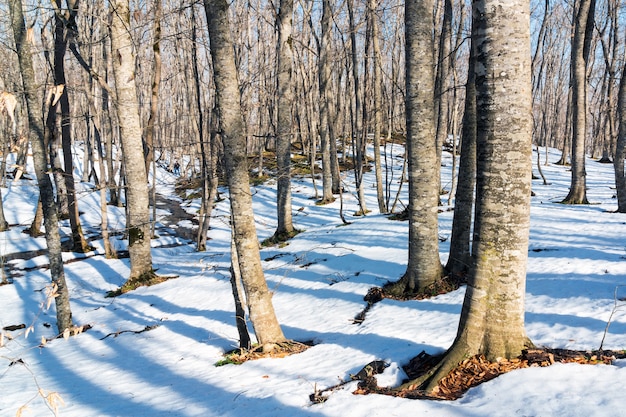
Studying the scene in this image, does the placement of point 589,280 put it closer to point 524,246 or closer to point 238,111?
point 524,246

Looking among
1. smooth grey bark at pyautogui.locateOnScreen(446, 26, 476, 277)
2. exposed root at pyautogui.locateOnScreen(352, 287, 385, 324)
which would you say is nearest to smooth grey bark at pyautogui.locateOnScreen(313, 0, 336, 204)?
smooth grey bark at pyautogui.locateOnScreen(446, 26, 476, 277)

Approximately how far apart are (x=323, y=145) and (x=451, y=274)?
14.0 m

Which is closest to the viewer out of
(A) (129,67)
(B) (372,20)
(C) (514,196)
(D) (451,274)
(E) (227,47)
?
(C) (514,196)

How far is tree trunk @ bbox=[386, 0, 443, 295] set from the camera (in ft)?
20.1

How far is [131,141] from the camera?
10.2m

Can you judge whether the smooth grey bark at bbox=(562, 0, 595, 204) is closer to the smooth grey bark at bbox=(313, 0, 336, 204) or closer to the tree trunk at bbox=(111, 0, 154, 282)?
the smooth grey bark at bbox=(313, 0, 336, 204)

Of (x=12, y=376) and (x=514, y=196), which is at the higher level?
(x=514, y=196)

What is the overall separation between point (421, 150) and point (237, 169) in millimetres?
2970

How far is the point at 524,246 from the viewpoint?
11.2 ft

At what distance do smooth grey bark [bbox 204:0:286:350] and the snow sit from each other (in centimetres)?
34

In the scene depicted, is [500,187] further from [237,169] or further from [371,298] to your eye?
[371,298]

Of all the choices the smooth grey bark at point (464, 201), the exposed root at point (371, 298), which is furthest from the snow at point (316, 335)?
the smooth grey bark at point (464, 201)

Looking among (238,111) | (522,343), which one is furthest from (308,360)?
(238,111)

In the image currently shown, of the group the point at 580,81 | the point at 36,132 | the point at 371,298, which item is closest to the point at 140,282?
the point at 36,132
